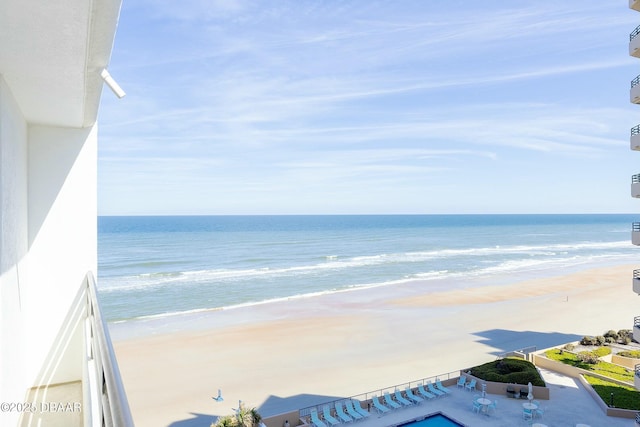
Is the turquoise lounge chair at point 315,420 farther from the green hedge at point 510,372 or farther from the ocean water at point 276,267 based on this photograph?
the ocean water at point 276,267

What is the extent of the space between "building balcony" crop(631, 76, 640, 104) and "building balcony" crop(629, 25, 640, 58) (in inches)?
18.6

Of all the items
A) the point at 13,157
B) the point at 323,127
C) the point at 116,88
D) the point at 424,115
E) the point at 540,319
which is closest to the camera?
the point at 116,88

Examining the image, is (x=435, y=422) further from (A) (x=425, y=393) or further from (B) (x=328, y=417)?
(B) (x=328, y=417)

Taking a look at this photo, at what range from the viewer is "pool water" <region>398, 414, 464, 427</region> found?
1011cm

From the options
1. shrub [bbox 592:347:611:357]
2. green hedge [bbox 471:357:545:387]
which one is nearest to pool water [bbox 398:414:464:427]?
green hedge [bbox 471:357:545:387]

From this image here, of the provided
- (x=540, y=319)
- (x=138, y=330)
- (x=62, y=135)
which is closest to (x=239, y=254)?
(x=138, y=330)

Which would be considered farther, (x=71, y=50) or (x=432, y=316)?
(x=432, y=316)

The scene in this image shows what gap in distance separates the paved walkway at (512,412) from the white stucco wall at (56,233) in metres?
7.73

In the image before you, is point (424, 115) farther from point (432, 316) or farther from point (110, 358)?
point (110, 358)

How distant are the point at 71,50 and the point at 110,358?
1557 millimetres

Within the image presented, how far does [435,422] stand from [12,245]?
979cm

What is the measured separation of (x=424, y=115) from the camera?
55031 mm

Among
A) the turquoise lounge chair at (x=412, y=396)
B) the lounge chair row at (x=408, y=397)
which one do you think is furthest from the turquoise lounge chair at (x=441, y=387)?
the turquoise lounge chair at (x=412, y=396)

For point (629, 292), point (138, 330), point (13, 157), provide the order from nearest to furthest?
point (13, 157)
point (138, 330)
point (629, 292)
